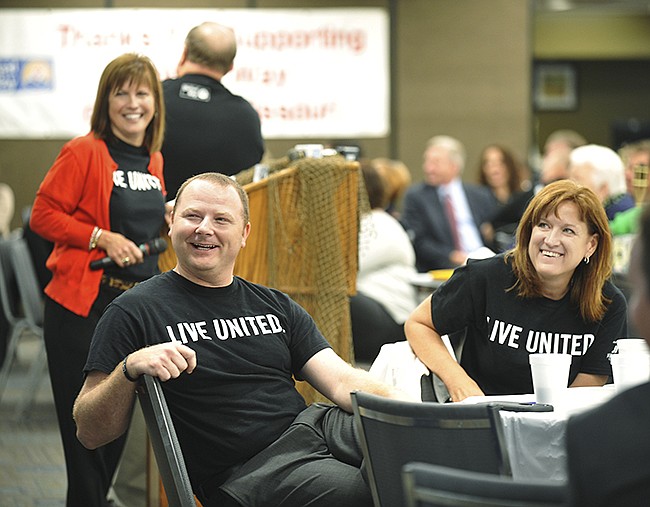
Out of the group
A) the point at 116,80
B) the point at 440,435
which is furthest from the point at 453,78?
the point at 440,435

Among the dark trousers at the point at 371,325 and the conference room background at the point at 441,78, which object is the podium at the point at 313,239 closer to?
the dark trousers at the point at 371,325

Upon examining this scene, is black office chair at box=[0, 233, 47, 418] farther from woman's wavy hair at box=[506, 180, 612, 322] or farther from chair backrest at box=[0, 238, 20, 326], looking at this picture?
woman's wavy hair at box=[506, 180, 612, 322]

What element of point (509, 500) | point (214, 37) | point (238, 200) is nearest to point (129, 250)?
point (238, 200)

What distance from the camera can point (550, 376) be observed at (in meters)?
2.66

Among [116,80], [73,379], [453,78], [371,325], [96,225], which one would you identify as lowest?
[371,325]

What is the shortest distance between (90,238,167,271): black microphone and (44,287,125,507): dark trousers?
9 centimetres

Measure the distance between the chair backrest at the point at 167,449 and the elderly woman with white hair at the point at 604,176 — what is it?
11.8ft

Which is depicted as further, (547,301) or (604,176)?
(604,176)

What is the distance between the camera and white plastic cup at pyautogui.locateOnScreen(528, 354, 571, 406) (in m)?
2.65

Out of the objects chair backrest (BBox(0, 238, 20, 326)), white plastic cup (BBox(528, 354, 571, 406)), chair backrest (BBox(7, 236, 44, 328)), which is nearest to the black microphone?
white plastic cup (BBox(528, 354, 571, 406))

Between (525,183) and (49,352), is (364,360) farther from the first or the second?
(525,183)

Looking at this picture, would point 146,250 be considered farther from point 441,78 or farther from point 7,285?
point 441,78

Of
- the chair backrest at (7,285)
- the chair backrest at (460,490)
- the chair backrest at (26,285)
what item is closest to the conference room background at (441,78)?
the chair backrest at (7,285)

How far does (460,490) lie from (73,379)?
2.34 meters
